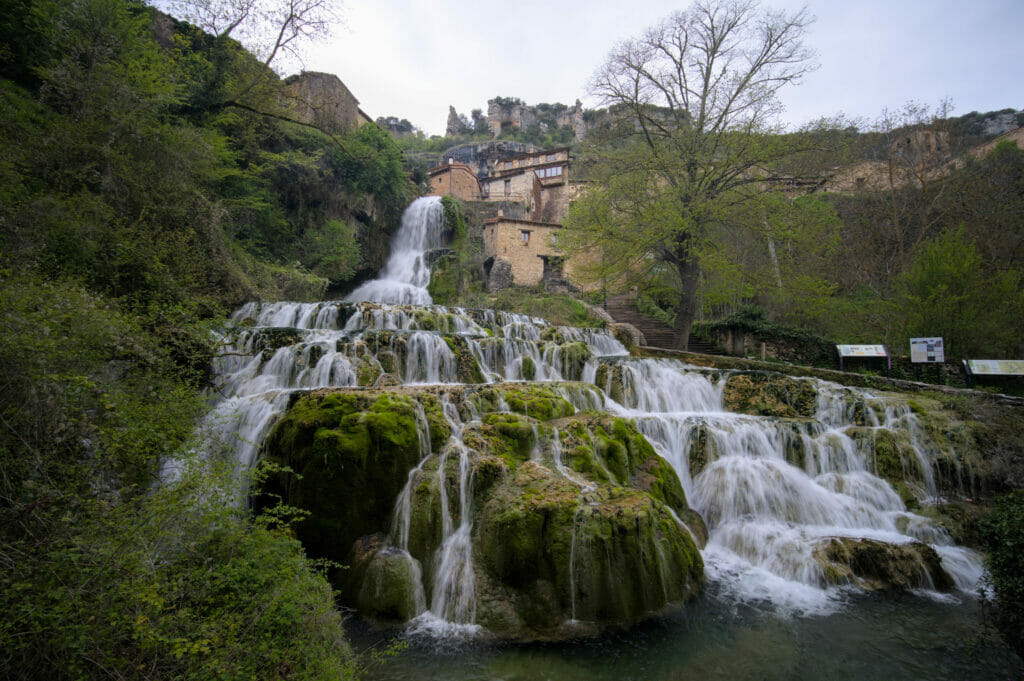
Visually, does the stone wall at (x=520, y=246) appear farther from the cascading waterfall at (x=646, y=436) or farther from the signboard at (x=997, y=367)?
the signboard at (x=997, y=367)

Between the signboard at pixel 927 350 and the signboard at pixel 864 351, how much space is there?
70cm

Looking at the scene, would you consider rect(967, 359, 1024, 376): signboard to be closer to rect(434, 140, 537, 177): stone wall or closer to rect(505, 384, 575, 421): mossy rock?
rect(505, 384, 575, 421): mossy rock

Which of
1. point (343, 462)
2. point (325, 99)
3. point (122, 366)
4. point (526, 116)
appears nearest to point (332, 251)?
point (325, 99)

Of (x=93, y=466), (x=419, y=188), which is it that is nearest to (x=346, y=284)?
(x=419, y=188)

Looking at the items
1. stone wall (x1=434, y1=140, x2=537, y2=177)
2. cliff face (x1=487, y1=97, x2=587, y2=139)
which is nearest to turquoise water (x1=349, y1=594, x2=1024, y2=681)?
stone wall (x1=434, y1=140, x2=537, y2=177)

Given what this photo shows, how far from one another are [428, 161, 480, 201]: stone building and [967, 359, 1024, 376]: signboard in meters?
33.7

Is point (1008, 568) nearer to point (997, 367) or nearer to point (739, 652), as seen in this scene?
point (739, 652)

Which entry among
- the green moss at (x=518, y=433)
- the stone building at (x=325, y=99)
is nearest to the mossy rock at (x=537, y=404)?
the green moss at (x=518, y=433)

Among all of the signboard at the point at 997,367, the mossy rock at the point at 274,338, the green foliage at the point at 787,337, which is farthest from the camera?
the green foliage at the point at 787,337

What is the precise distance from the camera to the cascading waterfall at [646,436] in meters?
5.64

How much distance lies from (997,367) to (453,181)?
35.8 m

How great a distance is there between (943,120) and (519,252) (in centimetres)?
2261

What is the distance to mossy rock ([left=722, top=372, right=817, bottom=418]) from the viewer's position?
10.5m

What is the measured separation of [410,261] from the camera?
25594 millimetres
